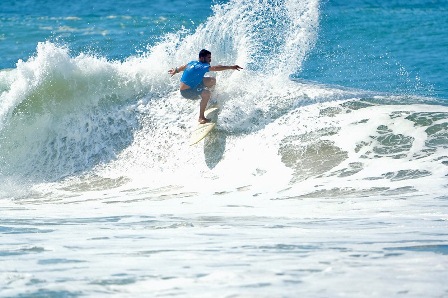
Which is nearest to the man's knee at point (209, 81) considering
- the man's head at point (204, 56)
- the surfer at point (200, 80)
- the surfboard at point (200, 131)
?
the surfer at point (200, 80)

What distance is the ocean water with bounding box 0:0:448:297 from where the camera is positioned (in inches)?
254

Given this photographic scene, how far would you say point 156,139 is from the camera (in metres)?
13.2

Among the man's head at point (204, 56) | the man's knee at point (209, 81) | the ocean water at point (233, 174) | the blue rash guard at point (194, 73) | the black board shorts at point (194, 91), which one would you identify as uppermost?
the man's head at point (204, 56)

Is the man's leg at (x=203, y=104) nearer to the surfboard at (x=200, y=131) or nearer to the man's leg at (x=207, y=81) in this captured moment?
the surfboard at (x=200, y=131)

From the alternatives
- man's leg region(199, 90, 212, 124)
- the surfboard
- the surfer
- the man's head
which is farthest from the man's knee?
the surfboard

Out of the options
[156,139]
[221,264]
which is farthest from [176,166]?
[221,264]

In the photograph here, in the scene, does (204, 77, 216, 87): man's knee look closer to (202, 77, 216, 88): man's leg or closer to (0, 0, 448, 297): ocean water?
(202, 77, 216, 88): man's leg

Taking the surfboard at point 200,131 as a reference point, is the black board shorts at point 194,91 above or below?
above

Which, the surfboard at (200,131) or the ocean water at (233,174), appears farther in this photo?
the surfboard at (200,131)

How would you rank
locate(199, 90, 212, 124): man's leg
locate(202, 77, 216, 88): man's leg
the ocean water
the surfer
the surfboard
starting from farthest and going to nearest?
locate(202, 77, 216, 88): man's leg → locate(199, 90, 212, 124): man's leg → the surfer → the surfboard → the ocean water

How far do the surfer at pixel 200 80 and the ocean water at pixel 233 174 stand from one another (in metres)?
0.31

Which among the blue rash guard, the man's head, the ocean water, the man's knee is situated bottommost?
the ocean water

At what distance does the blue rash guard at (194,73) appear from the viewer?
12.7m

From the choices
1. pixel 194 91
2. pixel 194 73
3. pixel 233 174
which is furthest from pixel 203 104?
pixel 233 174
